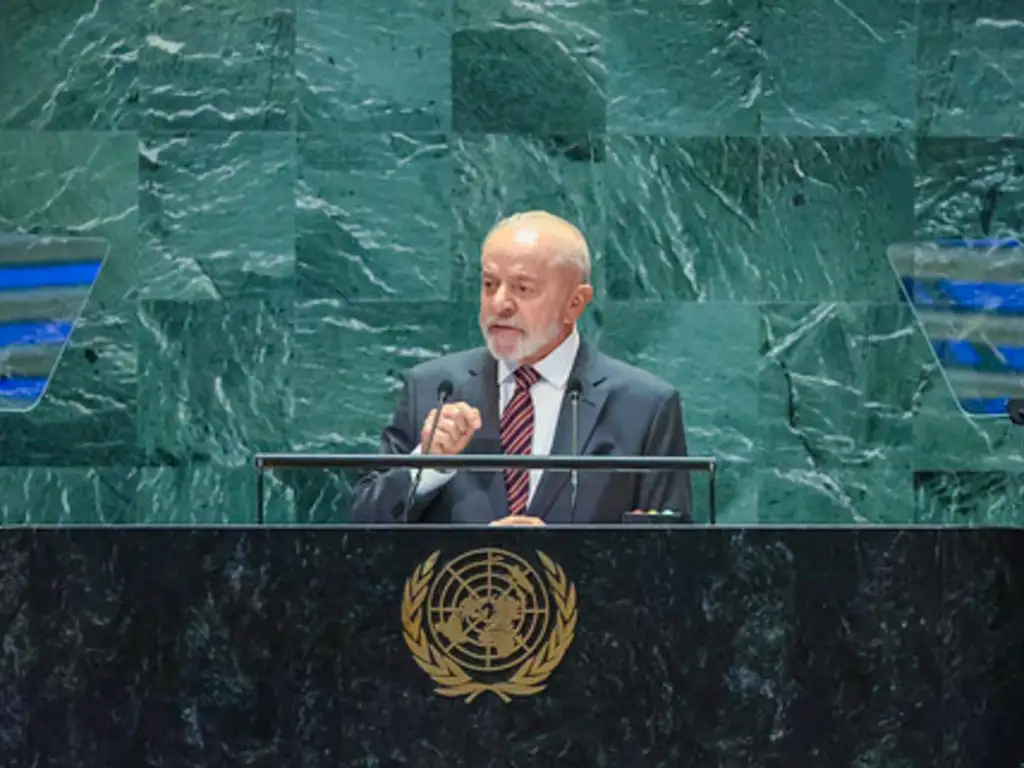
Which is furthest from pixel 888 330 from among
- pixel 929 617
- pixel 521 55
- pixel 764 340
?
pixel 929 617

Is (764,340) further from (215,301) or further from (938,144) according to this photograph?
(215,301)

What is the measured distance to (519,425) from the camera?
483 centimetres

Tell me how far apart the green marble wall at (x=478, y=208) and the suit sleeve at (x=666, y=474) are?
1345 mm

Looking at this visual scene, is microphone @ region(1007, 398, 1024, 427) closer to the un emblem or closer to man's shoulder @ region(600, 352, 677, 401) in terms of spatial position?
the un emblem

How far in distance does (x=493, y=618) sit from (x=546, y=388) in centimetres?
158

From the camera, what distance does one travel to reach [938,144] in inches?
247

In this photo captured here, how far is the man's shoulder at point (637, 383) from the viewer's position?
4895 mm

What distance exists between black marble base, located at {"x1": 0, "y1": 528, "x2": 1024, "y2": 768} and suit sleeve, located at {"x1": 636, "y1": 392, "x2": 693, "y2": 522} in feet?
3.36

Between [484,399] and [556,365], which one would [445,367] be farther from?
[556,365]

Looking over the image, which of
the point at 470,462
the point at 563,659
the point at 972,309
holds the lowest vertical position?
the point at 563,659

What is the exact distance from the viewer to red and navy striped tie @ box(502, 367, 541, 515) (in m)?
4.66

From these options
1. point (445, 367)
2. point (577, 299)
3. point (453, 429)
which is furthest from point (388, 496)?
point (577, 299)

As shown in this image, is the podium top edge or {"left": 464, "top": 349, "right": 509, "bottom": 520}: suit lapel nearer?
the podium top edge

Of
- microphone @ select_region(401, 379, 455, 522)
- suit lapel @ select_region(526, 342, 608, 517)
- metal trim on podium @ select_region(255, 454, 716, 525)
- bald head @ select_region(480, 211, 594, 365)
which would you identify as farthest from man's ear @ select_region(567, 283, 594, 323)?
metal trim on podium @ select_region(255, 454, 716, 525)
